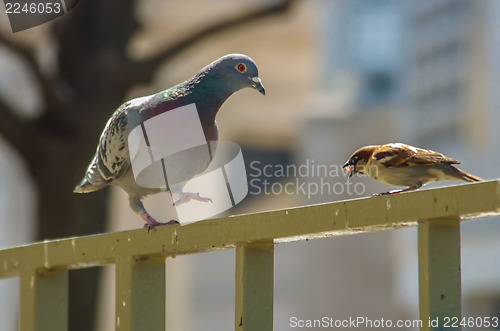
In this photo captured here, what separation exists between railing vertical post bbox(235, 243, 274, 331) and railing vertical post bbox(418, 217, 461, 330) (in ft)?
1.56

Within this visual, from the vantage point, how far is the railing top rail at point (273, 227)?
1.75 m

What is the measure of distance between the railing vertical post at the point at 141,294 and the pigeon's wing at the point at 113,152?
0.92 meters

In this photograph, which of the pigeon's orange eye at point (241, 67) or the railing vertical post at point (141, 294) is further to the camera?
the pigeon's orange eye at point (241, 67)

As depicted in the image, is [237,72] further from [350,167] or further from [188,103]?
[350,167]

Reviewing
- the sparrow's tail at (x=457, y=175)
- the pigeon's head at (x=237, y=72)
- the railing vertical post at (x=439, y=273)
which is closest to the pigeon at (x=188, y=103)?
the pigeon's head at (x=237, y=72)

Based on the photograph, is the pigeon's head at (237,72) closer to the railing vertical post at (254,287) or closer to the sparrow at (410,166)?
the sparrow at (410,166)

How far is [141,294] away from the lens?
2.46m

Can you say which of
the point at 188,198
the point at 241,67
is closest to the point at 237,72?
the point at 241,67

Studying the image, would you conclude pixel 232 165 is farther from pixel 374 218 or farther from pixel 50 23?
pixel 50 23

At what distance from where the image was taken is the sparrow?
258 cm

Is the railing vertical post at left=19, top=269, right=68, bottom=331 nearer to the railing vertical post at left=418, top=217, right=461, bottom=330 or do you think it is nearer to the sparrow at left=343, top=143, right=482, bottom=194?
the sparrow at left=343, top=143, right=482, bottom=194

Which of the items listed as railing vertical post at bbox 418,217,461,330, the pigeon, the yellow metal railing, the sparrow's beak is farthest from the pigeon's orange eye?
railing vertical post at bbox 418,217,461,330

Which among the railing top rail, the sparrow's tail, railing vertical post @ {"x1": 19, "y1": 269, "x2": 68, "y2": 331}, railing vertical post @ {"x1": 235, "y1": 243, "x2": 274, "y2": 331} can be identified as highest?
the sparrow's tail

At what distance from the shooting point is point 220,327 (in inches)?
612
